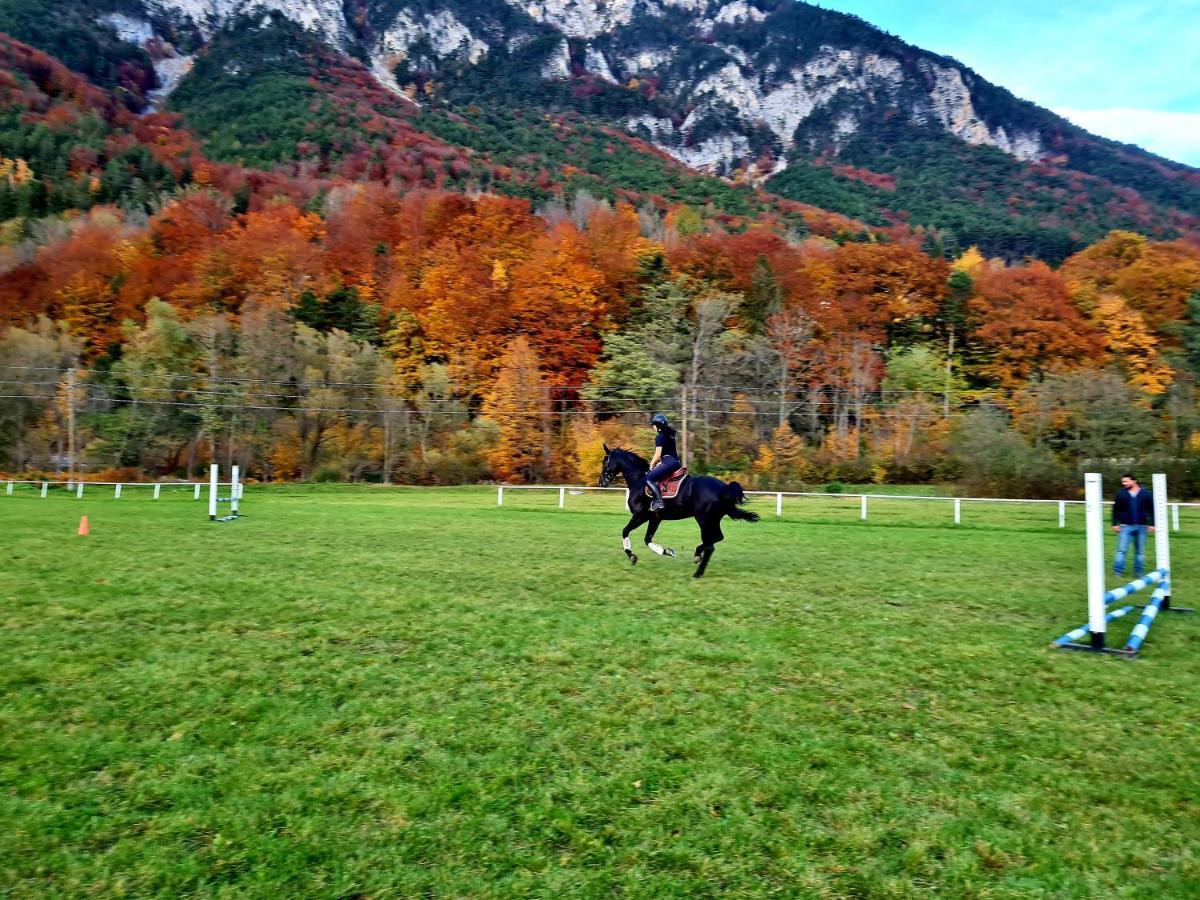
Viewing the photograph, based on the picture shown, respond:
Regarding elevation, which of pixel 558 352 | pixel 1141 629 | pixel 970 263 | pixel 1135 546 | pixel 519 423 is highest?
pixel 970 263

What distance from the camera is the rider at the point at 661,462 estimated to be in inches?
508

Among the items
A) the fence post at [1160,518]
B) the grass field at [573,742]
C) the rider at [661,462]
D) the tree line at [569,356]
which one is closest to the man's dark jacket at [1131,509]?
the fence post at [1160,518]

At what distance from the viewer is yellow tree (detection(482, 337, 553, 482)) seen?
50750 mm

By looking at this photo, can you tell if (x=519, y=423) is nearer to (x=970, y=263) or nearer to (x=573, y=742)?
(x=573, y=742)

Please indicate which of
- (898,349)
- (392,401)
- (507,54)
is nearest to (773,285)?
(898,349)

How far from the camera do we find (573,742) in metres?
5.23

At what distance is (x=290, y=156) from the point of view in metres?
108

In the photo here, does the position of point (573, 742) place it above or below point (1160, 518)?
below

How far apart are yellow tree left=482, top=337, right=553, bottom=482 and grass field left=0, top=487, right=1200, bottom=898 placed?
39518 mm

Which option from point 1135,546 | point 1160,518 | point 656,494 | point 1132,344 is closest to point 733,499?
point 656,494

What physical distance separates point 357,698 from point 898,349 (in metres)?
59.4

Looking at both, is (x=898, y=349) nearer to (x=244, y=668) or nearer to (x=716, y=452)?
(x=716, y=452)

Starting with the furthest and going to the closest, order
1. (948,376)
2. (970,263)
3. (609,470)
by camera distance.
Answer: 1. (970,263)
2. (948,376)
3. (609,470)

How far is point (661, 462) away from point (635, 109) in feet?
584
